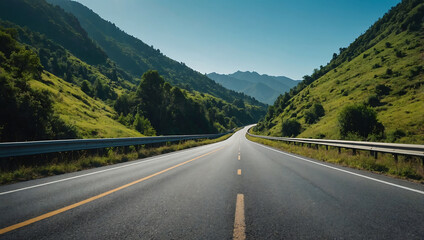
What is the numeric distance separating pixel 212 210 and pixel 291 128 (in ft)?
226

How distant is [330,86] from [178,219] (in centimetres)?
10049

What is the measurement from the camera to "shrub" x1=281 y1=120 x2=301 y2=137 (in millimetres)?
65825

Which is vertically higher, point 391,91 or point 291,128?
point 391,91

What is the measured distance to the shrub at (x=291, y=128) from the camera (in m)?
65.8

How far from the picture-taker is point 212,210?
369 centimetres

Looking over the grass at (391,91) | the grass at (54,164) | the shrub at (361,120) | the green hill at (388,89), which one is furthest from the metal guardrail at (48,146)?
the shrub at (361,120)

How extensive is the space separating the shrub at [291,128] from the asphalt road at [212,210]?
64.2 m

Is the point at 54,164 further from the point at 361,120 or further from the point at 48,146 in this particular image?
the point at 361,120

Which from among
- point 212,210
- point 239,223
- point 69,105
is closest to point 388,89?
point 212,210

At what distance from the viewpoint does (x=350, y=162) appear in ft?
31.5

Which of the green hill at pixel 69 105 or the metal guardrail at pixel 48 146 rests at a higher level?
the green hill at pixel 69 105

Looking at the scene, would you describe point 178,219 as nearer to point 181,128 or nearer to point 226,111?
point 181,128

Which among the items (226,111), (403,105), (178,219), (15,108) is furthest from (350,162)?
(226,111)

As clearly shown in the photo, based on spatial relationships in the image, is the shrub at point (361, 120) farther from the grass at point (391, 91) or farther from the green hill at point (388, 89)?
the grass at point (391, 91)
